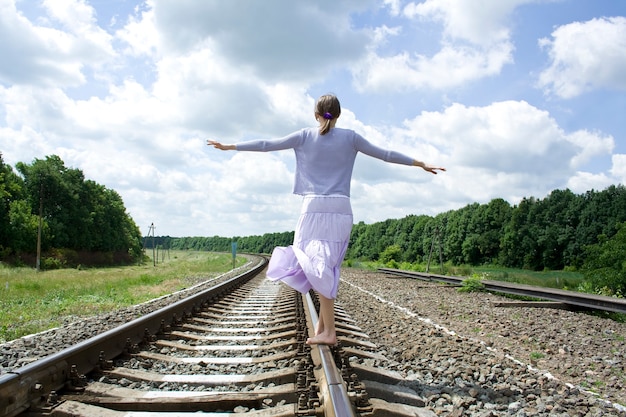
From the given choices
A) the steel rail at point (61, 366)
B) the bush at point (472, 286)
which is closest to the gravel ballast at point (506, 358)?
the steel rail at point (61, 366)

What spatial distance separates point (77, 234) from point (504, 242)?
49.3 m

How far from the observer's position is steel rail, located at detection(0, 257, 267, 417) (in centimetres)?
233

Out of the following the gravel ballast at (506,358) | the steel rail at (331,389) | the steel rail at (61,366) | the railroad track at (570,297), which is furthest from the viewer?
the railroad track at (570,297)

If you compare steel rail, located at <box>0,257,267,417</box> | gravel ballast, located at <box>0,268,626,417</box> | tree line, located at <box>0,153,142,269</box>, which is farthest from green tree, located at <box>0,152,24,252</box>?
steel rail, located at <box>0,257,267,417</box>

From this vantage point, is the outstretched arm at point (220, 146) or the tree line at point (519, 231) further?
the tree line at point (519, 231)

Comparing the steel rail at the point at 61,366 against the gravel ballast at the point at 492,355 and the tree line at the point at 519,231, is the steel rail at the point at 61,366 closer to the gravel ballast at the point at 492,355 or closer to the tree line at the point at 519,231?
the gravel ballast at the point at 492,355

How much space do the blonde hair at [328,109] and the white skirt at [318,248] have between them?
46 centimetres

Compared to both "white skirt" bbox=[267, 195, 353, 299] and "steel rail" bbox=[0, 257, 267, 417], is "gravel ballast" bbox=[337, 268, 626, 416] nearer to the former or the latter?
"white skirt" bbox=[267, 195, 353, 299]

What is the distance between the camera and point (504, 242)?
213ft

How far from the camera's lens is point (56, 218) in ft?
171

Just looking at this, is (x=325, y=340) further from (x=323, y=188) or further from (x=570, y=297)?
(x=570, y=297)

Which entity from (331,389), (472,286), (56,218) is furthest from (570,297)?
(56,218)

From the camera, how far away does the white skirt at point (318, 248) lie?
10.4 feet

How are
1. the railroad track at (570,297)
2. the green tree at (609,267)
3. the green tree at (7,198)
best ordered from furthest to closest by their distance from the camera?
the green tree at (7,198)
the green tree at (609,267)
the railroad track at (570,297)
